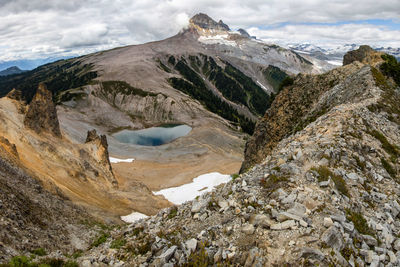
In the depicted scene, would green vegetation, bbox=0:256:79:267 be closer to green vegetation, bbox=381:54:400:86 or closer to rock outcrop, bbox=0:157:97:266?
rock outcrop, bbox=0:157:97:266

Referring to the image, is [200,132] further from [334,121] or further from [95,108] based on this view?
[334,121]

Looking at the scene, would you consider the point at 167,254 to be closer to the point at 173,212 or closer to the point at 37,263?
the point at 173,212

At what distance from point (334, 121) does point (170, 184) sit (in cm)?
4501

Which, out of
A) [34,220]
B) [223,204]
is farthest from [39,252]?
[223,204]

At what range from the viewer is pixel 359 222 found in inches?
360

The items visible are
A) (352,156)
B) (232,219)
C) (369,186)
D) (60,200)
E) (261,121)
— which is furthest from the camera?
(261,121)

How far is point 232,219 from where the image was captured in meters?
9.77

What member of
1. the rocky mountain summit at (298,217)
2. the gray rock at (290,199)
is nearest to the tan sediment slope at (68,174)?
the rocky mountain summit at (298,217)

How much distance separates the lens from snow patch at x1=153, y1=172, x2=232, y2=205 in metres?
49.0

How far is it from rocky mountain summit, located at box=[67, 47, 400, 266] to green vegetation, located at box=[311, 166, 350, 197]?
4cm

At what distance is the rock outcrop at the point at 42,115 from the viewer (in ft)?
125

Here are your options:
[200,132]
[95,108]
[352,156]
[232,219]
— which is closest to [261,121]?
[352,156]

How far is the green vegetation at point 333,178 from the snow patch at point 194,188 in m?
37.4

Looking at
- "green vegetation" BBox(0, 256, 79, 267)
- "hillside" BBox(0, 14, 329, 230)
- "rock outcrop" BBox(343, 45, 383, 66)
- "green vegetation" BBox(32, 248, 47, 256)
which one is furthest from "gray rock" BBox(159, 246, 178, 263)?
"rock outcrop" BBox(343, 45, 383, 66)
